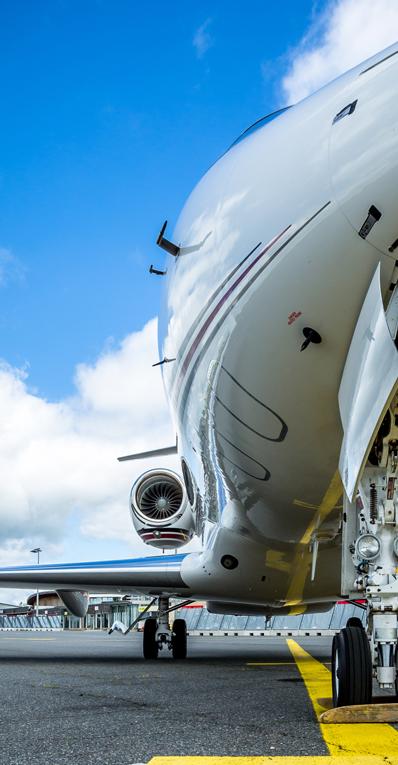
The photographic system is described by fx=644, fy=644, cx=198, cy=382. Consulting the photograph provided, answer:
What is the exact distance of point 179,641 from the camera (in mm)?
11062

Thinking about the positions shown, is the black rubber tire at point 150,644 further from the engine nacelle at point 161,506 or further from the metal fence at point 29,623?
the metal fence at point 29,623

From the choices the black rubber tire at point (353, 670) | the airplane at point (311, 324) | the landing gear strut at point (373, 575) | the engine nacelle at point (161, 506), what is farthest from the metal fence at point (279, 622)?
the black rubber tire at point (353, 670)

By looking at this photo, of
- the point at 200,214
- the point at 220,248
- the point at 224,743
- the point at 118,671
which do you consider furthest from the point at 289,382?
the point at 118,671

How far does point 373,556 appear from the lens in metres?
4.00

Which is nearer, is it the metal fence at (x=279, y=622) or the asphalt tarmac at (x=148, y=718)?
the asphalt tarmac at (x=148, y=718)

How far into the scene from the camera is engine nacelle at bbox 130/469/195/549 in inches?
454

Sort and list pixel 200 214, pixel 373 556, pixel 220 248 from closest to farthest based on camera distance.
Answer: pixel 373 556
pixel 220 248
pixel 200 214

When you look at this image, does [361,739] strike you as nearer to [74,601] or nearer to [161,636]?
[161,636]

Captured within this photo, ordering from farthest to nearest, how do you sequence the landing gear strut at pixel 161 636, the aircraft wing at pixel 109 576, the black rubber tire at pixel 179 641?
the black rubber tire at pixel 179 641
the landing gear strut at pixel 161 636
the aircraft wing at pixel 109 576

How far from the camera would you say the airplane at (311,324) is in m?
3.54

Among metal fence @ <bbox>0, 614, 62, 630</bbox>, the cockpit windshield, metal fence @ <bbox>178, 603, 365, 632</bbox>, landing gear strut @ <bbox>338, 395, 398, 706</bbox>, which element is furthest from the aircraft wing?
metal fence @ <bbox>0, 614, 62, 630</bbox>

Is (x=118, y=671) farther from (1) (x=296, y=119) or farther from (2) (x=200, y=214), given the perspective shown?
(1) (x=296, y=119)

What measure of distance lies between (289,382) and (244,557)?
4296 millimetres

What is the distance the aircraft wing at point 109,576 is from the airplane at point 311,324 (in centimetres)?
410
